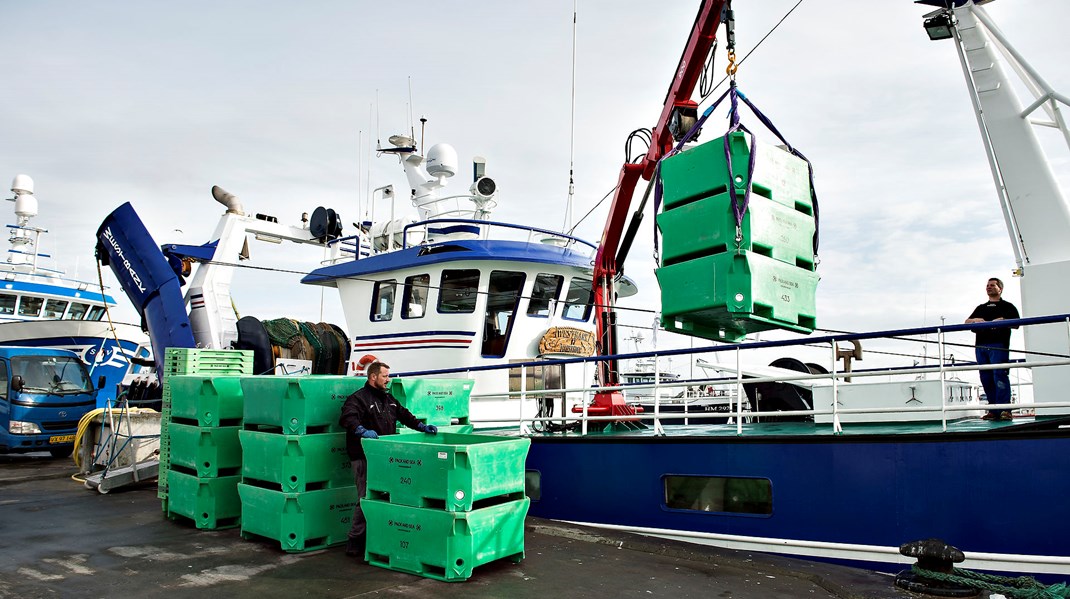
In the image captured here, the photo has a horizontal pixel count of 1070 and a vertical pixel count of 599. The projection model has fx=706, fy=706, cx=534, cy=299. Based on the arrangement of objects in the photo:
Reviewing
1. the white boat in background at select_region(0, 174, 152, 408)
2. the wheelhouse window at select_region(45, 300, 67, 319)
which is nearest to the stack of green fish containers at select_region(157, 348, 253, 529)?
the white boat in background at select_region(0, 174, 152, 408)

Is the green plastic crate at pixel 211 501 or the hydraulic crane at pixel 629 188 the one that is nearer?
the green plastic crate at pixel 211 501

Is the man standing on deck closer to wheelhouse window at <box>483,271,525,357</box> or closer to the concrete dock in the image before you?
the concrete dock

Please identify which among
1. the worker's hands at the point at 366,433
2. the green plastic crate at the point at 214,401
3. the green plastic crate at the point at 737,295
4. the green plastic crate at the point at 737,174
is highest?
the green plastic crate at the point at 737,174

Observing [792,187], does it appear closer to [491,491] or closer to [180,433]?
[491,491]

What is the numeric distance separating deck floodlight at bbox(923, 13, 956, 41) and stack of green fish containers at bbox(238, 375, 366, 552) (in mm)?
6477

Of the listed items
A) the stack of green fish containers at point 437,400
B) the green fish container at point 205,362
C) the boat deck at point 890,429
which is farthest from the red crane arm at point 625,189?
the green fish container at point 205,362

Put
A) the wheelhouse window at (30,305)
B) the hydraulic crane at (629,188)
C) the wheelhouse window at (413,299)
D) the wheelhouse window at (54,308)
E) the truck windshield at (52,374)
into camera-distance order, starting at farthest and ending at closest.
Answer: the wheelhouse window at (54,308), the wheelhouse window at (30,305), the truck windshield at (52,374), the wheelhouse window at (413,299), the hydraulic crane at (629,188)

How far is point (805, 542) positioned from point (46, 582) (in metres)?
5.69

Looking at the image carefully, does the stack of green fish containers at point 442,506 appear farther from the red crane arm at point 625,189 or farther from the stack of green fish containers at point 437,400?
the red crane arm at point 625,189

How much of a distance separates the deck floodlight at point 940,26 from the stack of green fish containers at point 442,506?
559 centimetres

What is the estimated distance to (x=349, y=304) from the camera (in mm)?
11266

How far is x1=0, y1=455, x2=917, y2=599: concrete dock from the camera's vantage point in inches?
190

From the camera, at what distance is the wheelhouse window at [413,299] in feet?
33.7

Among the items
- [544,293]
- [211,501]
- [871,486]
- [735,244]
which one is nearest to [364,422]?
[211,501]
